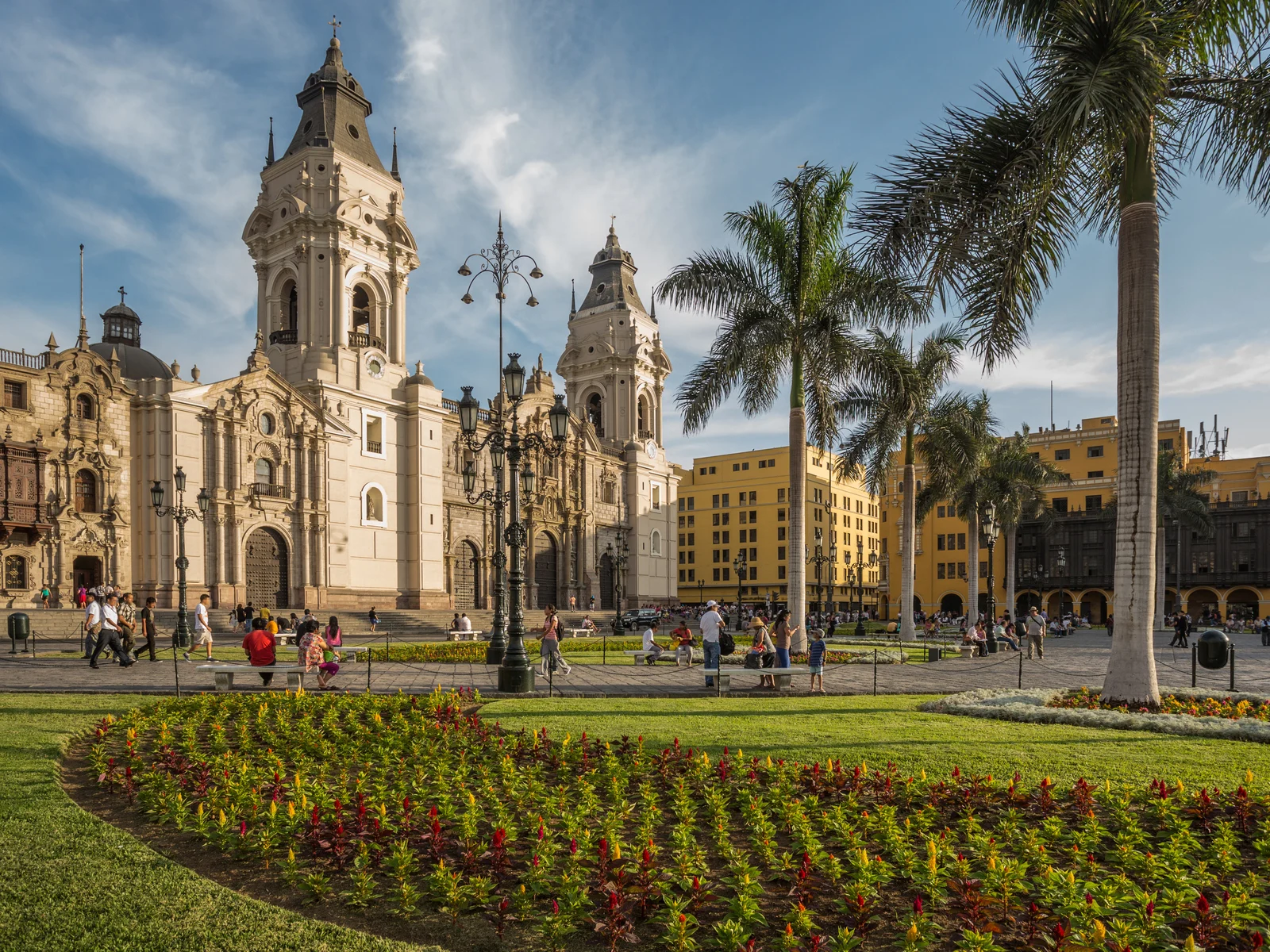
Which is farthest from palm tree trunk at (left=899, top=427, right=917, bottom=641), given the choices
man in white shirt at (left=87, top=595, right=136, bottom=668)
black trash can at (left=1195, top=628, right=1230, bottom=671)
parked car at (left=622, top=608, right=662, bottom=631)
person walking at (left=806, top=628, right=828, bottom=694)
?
man in white shirt at (left=87, top=595, right=136, bottom=668)

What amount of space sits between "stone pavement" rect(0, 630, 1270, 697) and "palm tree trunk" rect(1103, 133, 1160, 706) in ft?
12.5

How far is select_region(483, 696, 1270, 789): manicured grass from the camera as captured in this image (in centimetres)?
809

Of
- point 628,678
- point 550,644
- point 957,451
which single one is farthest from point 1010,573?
point 550,644

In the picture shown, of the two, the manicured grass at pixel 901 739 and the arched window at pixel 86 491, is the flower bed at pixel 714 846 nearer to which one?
the manicured grass at pixel 901 739

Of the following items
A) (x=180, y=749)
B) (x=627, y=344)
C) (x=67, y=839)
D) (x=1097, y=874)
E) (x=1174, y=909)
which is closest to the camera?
(x=1174, y=909)

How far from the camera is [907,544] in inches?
1070

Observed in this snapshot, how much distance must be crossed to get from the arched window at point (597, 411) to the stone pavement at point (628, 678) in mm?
41898

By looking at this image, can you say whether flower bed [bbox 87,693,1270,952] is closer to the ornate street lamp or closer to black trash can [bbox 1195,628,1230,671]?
black trash can [bbox 1195,628,1230,671]

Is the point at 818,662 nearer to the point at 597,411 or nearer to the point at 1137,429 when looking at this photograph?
the point at 1137,429

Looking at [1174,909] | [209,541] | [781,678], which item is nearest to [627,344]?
[209,541]

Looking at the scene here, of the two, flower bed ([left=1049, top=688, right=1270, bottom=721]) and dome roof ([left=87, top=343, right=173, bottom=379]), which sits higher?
dome roof ([left=87, top=343, right=173, bottom=379])

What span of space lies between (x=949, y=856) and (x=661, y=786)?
2.79 meters

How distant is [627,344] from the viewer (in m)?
60.4

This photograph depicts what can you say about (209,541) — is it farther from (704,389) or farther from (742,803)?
(742,803)
